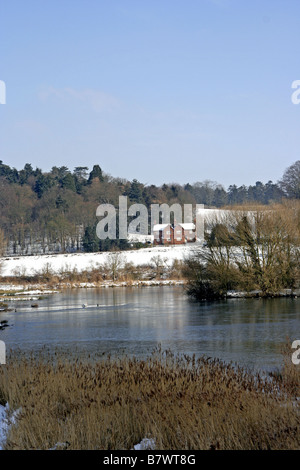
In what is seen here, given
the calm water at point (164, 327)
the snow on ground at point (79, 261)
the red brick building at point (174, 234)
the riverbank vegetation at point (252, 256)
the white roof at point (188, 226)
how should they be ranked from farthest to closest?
the white roof at point (188, 226) → the red brick building at point (174, 234) → the snow on ground at point (79, 261) → the riverbank vegetation at point (252, 256) → the calm water at point (164, 327)

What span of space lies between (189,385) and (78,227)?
7560 cm

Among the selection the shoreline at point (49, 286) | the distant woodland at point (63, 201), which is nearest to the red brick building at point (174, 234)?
the distant woodland at point (63, 201)

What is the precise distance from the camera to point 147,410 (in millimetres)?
7402

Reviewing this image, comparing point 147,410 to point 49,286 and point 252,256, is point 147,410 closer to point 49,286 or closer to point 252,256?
point 252,256

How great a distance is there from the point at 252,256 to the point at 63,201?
56099 millimetres

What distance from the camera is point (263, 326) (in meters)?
22.2

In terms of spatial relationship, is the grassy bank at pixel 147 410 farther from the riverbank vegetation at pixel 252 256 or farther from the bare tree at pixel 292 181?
the bare tree at pixel 292 181

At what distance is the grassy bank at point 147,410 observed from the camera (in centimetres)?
631

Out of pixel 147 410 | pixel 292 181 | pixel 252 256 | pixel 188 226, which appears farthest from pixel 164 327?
pixel 292 181

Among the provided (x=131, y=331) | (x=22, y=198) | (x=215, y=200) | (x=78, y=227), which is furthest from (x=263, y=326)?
(x=215, y=200)

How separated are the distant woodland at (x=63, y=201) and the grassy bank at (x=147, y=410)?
211 feet

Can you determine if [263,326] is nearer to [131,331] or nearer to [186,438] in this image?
[131,331]

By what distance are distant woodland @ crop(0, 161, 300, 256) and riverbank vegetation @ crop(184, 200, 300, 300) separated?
36.1m

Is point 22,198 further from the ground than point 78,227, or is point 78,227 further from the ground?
point 22,198
